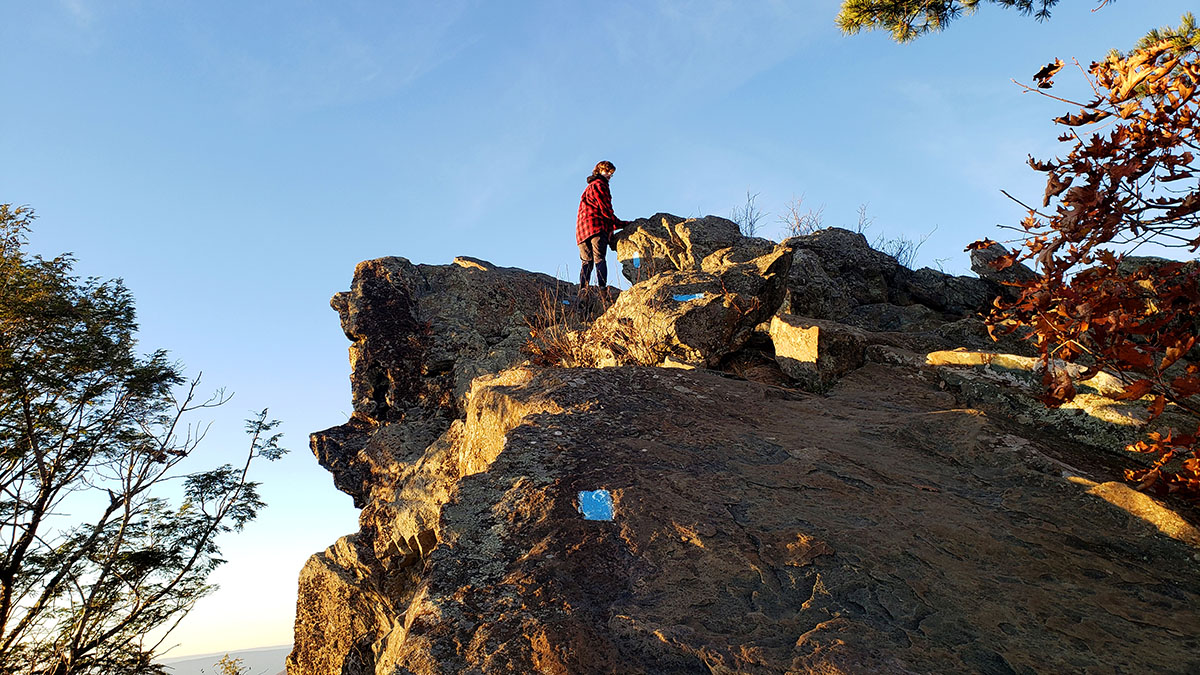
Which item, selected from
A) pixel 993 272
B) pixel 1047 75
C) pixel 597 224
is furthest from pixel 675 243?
pixel 1047 75

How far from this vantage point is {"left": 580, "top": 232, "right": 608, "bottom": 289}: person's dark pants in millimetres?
10977

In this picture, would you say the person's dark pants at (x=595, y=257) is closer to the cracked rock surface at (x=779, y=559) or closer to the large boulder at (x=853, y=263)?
the large boulder at (x=853, y=263)

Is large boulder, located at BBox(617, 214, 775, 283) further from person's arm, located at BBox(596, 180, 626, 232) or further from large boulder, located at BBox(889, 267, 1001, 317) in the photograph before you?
large boulder, located at BBox(889, 267, 1001, 317)

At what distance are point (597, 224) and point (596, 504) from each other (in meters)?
8.17

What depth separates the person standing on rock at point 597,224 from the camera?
10.9m

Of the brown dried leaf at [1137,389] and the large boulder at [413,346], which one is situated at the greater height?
the large boulder at [413,346]

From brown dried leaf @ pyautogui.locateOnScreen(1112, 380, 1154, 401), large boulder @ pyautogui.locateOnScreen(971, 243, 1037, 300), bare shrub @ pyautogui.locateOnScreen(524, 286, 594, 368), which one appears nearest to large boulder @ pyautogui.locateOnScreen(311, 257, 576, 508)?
bare shrub @ pyautogui.locateOnScreen(524, 286, 594, 368)

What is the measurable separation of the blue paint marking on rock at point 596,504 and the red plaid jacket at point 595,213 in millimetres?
8036

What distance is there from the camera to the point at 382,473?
7.55 metres

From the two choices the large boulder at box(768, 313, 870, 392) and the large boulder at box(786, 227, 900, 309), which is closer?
the large boulder at box(768, 313, 870, 392)

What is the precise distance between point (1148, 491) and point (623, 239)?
7.78 m

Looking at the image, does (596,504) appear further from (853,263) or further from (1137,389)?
(853,263)

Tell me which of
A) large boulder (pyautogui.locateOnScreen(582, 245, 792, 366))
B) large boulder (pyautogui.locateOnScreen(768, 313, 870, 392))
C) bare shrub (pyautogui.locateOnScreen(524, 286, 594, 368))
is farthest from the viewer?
bare shrub (pyautogui.locateOnScreen(524, 286, 594, 368))

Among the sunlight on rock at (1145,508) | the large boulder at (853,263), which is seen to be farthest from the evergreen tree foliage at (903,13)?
the sunlight on rock at (1145,508)
